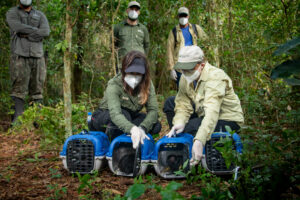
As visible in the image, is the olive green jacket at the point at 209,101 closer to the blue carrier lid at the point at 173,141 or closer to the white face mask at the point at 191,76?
the white face mask at the point at 191,76

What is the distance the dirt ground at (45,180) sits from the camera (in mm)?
3041

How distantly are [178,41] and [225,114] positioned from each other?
10.2 feet

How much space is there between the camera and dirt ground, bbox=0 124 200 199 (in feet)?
9.98

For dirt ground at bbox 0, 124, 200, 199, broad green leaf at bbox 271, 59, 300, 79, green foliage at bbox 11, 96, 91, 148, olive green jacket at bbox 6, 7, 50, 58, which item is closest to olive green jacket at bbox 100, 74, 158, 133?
dirt ground at bbox 0, 124, 200, 199

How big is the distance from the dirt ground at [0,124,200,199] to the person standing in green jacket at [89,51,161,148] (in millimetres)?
526

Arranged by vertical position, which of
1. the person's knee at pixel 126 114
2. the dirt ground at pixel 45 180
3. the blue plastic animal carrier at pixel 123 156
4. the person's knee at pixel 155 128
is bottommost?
the dirt ground at pixel 45 180

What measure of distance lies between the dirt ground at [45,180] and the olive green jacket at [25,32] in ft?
6.32

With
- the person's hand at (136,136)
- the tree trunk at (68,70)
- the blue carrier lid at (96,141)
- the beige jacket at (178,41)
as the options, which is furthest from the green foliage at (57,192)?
the beige jacket at (178,41)

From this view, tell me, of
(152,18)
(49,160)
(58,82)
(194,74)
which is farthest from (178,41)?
(58,82)

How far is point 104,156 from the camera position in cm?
359

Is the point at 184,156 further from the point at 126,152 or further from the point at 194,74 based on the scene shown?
the point at 194,74

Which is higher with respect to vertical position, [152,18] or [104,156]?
[152,18]

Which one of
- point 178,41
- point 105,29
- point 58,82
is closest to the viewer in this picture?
point 105,29

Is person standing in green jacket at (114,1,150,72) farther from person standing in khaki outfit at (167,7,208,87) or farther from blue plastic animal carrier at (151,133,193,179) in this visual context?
blue plastic animal carrier at (151,133,193,179)
